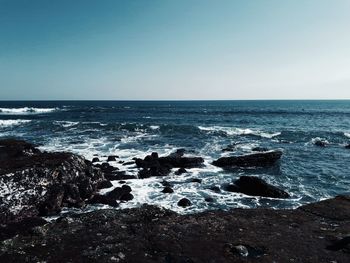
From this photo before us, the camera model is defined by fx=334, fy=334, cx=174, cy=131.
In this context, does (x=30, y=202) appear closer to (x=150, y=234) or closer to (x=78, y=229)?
(x=78, y=229)

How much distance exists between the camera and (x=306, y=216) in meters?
13.0

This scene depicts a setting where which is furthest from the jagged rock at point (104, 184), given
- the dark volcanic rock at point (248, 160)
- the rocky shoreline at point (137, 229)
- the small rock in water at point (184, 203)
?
the dark volcanic rock at point (248, 160)

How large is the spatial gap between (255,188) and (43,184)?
11033 mm

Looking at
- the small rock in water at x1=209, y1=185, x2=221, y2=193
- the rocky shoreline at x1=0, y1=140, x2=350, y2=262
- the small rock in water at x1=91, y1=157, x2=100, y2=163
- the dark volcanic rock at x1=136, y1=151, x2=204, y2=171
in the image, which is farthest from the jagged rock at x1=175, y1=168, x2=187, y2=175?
the small rock in water at x1=91, y1=157, x2=100, y2=163

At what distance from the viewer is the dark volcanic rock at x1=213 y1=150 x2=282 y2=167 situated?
2616cm

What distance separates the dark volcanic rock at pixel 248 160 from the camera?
1030 inches

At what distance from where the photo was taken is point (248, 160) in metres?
26.4

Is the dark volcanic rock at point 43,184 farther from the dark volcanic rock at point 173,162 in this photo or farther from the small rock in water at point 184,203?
the dark volcanic rock at point 173,162

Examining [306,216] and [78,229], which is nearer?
[78,229]

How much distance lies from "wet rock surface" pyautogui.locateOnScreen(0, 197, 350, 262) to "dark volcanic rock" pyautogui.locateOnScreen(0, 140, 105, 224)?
11.4 feet

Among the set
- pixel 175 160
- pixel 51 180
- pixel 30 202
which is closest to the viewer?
pixel 30 202

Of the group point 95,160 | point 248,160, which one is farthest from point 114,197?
point 248,160

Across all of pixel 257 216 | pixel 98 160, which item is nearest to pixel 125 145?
pixel 98 160

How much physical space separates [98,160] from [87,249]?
59.8 feet
